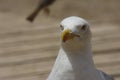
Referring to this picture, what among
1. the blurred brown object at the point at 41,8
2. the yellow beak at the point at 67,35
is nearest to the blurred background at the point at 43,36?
the blurred brown object at the point at 41,8

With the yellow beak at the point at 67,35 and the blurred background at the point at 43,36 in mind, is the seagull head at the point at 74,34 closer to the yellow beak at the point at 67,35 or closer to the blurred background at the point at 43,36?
the yellow beak at the point at 67,35

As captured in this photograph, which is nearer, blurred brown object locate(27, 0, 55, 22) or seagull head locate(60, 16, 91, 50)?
seagull head locate(60, 16, 91, 50)

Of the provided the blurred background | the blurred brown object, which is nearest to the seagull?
the blurred background

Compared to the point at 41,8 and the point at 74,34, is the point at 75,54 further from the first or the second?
the point at 41,8

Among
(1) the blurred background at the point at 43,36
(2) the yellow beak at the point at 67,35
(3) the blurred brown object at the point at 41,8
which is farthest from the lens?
(3) the blurred brown object at the point at 41,8

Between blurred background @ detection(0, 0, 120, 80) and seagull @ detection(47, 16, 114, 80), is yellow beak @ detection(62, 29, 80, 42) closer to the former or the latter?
seagull @ detection(47, 16, 114, 80)

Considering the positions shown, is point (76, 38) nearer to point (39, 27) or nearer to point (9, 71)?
point (9, 71)

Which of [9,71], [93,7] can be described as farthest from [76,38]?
[93,7]
